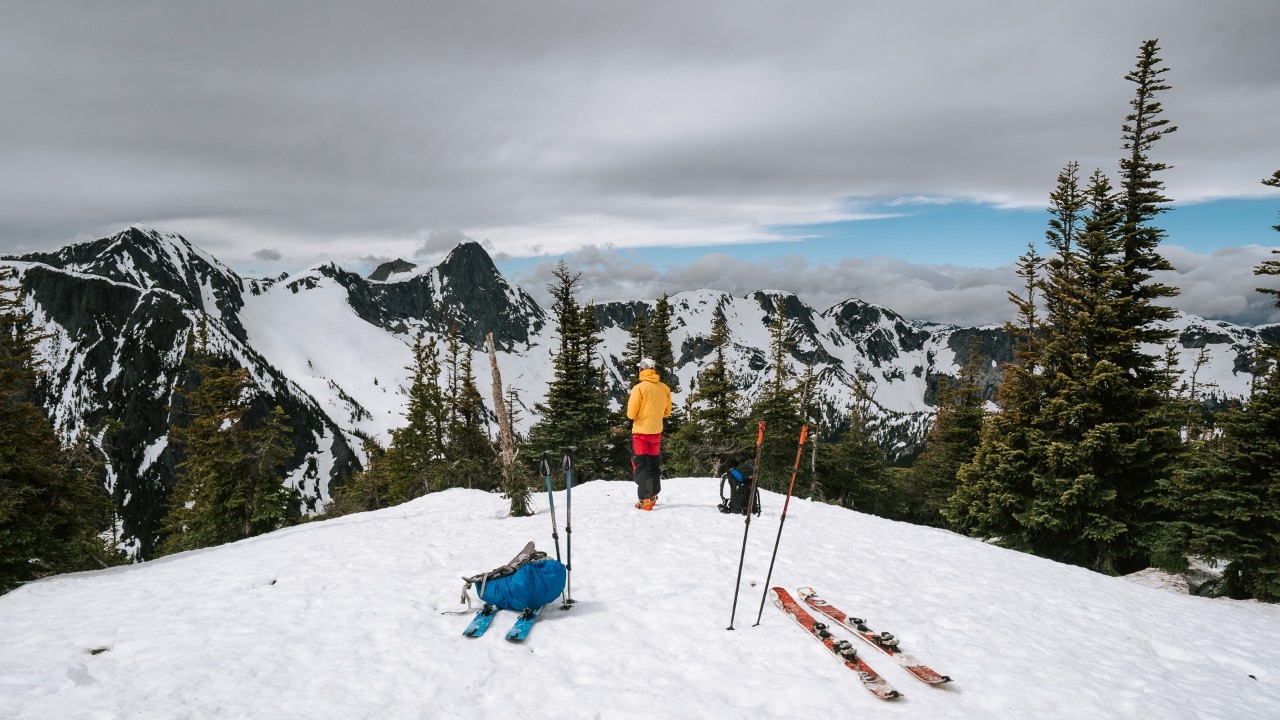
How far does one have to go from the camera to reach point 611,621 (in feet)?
24.4

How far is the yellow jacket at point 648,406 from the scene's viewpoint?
13.2 meters

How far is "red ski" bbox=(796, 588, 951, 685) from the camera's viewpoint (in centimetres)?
625

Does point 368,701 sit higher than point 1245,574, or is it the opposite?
point 368,701

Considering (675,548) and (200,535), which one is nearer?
(675,548)

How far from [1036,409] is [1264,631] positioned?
11.3 meters

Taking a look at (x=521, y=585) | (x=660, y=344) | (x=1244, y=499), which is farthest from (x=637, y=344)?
(x=521, y=585)

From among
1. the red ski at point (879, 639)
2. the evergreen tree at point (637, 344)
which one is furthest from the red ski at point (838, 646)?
the evergreen tree at point (637, 344)

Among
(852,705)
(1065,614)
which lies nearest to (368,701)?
(852,705)

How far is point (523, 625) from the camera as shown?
684 centimetres

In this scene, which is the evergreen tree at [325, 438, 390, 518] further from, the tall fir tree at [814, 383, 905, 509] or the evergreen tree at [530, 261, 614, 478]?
the tall fir tree at [814, 383, 905, 509]

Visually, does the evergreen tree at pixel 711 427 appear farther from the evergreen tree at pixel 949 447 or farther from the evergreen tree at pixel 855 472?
the evergreen tree at pixel 949 447

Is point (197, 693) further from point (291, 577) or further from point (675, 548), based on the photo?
point (675, 548)

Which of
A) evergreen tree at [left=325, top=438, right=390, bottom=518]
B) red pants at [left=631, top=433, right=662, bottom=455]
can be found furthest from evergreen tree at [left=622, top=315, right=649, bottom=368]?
red pants at [left=631, top=433, right=662, bottom=455]

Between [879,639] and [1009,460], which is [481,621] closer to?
[879,639]
